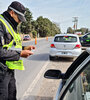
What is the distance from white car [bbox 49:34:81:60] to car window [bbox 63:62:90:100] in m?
6.41

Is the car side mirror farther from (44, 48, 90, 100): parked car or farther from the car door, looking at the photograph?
the car door

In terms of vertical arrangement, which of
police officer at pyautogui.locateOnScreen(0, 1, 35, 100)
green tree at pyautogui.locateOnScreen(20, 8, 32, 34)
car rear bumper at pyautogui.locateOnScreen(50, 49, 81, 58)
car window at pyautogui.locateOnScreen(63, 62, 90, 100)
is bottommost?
car rear bumper at pyautogui.locateOnScreen(50, 49, 81, 58)

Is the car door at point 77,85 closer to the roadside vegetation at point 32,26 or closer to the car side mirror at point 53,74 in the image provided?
the car side mirror at point 53,74

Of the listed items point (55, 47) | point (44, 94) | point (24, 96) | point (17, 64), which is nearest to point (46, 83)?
point (44, 94)

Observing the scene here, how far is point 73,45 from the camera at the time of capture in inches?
320

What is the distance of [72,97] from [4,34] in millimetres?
1277

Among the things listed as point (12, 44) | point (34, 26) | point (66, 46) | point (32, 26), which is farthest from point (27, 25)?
point (12, 44)

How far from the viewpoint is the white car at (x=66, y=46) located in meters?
8.13

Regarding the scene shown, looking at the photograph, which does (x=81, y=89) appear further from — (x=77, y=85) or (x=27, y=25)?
(x=27, y=25)

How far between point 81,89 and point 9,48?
1.16 m

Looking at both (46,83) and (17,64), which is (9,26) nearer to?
(17,64)

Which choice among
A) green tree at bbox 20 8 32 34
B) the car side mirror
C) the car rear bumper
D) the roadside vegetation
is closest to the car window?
the car side mirror

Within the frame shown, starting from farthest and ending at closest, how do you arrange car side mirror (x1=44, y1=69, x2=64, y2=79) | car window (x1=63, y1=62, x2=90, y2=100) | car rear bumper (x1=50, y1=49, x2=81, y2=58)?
1. car rear bumper (x1=50, y1=49, x2=81, y2=58)
2. car side mirror (x1=44, y1=69, x2=64, y2=79)
3. car window (x1=63, y1=62, x2=90, y2=100)

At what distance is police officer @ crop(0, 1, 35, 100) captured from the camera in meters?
2.03
